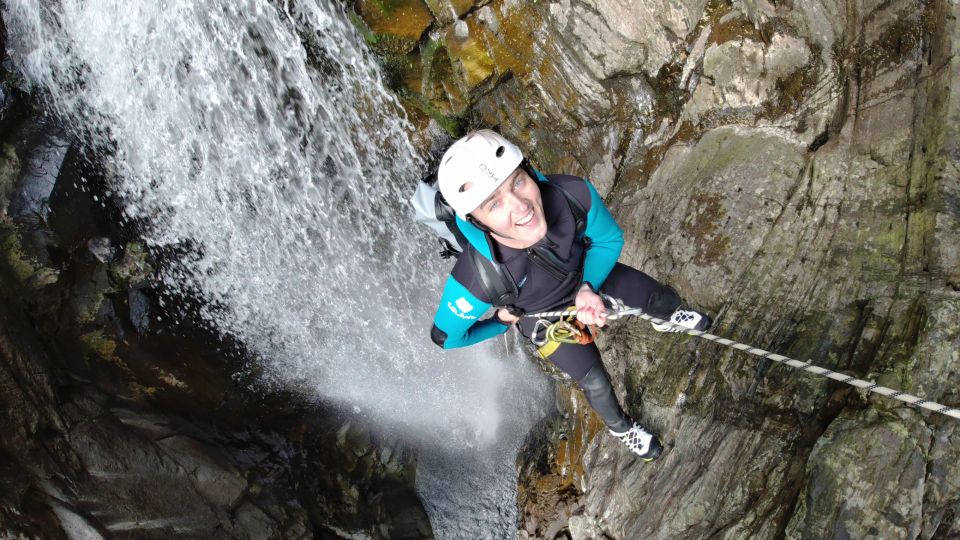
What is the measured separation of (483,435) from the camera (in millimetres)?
9500

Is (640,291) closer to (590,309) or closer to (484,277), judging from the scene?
(590,309)

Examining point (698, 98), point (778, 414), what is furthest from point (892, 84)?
point (778, 414)

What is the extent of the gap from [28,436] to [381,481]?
15.1ft

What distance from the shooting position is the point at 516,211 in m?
3.71

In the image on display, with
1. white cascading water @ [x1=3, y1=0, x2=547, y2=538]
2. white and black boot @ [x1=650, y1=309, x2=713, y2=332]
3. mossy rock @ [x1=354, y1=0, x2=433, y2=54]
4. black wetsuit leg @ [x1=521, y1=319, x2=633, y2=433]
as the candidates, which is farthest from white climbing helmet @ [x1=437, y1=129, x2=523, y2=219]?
white cascading water @ [x1=3, y1=0, x2=547, y2=538]

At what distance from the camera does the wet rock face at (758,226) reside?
13.4ft

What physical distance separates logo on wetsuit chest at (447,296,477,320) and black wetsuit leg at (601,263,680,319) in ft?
4.13

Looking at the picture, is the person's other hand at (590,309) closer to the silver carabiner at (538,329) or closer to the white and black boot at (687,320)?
the silver carabiner at (538,329)

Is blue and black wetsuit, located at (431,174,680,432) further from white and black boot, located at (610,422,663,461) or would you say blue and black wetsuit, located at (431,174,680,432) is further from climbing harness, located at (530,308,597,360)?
white and black boot, located at (610,422,663,461)

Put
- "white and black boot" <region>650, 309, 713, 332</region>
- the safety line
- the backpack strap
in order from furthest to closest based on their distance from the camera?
"white and black boot" <region>650, 309, 713, 332</region> → the backpack strap → the safety line

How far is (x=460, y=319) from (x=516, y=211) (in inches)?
40.2

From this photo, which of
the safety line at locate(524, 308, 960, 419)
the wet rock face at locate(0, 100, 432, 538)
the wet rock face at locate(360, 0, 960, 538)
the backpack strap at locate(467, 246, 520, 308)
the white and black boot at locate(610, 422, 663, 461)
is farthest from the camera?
the wet rock face at locate(0, 100, 432, 538)

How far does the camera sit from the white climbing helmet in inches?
142

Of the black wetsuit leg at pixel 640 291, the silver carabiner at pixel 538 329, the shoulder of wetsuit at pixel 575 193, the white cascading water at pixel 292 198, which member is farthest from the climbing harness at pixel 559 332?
the white cascading water at pixel 292 198
